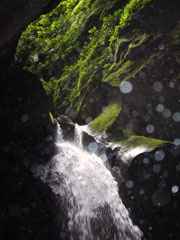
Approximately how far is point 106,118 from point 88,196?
2830 mm

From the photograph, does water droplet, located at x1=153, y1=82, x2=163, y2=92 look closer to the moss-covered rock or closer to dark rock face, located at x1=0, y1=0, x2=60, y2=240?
the moss-covered rock

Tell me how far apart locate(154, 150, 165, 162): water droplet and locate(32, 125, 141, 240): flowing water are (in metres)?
1.47

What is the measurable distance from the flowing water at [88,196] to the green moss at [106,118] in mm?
906

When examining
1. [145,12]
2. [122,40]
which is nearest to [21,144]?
[122,40]

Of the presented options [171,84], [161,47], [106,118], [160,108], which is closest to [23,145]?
[106,118]

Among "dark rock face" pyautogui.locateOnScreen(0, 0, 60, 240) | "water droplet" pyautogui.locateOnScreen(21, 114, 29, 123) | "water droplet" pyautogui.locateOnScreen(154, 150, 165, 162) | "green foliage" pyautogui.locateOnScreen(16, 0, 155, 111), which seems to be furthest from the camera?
"green foliage" pyautogui.locateOnScreen(16, 0, 155, 111)

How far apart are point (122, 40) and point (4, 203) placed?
23.4ft

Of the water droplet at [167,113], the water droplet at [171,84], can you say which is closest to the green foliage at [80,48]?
the water droplet at [171,84]

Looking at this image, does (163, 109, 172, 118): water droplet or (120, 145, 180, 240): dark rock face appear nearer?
(120, 145, 180, 240): dark rock face

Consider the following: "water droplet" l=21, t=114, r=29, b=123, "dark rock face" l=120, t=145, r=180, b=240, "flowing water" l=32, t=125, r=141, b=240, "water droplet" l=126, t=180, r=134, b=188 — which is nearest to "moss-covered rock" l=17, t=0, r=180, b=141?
"flowing water" l=32, t=125, r=141, b=240

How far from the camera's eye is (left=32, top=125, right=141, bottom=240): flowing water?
7770 millimetres

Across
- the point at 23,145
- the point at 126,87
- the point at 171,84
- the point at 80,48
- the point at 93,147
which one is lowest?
the point at 93,147

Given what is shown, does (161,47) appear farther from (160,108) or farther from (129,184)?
(129,184)

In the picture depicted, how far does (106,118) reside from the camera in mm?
10273
